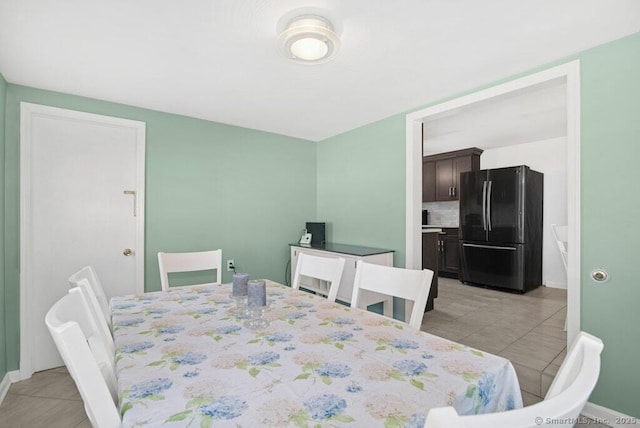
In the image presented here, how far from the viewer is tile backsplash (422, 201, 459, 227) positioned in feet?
19.2

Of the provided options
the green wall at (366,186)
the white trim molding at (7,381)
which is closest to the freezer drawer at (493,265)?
the green wall at (366,186)

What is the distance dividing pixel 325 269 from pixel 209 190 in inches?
76.1

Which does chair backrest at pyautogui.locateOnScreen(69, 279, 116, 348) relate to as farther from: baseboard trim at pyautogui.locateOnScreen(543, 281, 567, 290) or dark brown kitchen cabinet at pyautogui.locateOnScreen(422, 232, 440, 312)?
baseboard trim at pyautogui.locateOnScreen(543, 281, 567, 290)

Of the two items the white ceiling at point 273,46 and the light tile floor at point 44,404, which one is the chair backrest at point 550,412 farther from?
the light tile floor at point 44,404

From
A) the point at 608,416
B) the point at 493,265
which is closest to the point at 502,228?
the point at 493,265

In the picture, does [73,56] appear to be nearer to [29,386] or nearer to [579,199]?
[29,386]

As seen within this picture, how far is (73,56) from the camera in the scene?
200cm

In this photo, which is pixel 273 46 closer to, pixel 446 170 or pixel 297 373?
pixel 297 373

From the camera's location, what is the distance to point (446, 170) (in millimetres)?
5578

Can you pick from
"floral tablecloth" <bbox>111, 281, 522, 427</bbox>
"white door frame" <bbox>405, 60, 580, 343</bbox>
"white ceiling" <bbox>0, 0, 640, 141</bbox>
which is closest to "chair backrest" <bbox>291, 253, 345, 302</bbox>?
"floral tablecloth" <bbox>111, 281, 522, 427</bbox>

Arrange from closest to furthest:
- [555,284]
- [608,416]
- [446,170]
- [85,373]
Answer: [85,373]
[608,416]
[555,284]
[446,170]

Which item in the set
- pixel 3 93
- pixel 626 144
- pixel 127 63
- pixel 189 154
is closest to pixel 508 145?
pixel 626 144

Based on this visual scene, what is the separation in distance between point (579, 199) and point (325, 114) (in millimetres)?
2221

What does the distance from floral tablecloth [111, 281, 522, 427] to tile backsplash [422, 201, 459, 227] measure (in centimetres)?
507
